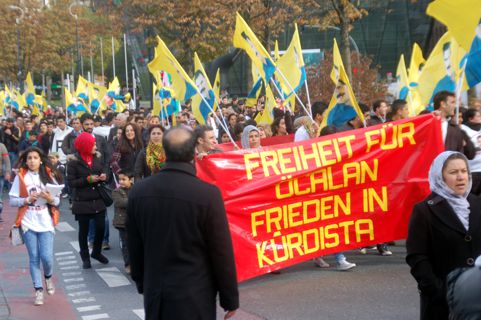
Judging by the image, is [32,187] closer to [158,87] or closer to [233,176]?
[233,176]

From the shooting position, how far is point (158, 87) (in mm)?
19734

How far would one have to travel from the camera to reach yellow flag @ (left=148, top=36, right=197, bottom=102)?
1357cm

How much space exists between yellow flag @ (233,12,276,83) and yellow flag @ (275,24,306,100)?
75 cm

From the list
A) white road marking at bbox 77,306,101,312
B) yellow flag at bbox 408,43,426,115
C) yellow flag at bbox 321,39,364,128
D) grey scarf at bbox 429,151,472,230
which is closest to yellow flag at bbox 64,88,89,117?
yellow flag at bbox 408,43,426,115

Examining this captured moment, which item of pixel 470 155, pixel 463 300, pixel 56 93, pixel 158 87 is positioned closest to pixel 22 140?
pixel 158 87

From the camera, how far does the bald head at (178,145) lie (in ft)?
16.0

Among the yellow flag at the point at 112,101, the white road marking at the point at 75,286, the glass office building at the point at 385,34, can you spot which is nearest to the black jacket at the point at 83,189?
the white road marking at the point at 75,286

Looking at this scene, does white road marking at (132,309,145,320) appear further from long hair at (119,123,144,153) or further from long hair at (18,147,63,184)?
long hair at (119,123,144,153)

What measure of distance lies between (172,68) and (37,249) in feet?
17.9

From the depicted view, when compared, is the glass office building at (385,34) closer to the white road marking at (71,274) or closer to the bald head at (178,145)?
the white road marking at (71,274)

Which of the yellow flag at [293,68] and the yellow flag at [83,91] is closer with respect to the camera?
the yellow flag at [293,68]

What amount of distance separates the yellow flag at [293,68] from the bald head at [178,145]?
33.4ft

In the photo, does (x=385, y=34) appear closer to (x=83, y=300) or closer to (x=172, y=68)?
(x=172, y=68)

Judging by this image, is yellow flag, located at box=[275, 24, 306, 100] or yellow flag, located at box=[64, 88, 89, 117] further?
yellow flag, located at box=[64, 88, 89, 117]
